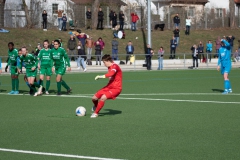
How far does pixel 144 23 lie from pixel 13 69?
120 feet

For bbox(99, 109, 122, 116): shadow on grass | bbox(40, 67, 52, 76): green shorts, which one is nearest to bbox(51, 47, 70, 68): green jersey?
bbox(40, 67, 52, 76): green shorts

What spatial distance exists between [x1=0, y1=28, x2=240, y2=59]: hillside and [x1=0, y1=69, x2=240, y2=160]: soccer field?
27.8 metres

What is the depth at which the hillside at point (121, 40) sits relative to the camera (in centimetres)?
4641

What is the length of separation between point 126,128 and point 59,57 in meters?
7.82

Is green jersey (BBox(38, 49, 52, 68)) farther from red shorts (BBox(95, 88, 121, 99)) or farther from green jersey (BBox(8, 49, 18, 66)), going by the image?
red shorts (BBox(95, 88, 121, 99))

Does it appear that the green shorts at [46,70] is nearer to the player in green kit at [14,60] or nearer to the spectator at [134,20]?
the player in green kit at [14,60]

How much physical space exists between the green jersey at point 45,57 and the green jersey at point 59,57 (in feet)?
2.27

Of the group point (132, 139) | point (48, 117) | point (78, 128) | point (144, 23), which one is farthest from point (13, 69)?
point (144, 23)

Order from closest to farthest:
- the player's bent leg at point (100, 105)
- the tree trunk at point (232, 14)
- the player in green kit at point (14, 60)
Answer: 1. the player's bent leg at point (100, 105)
2. the player in green kit at point (14, 60)
3. the tree trunk at point (232, 14)

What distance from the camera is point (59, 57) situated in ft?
62.2

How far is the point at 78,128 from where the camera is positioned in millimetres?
11766

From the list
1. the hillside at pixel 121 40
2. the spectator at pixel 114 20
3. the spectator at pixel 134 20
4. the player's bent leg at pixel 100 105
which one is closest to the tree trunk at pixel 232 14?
the hillside at pixel 121 40

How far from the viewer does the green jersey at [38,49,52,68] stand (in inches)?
776

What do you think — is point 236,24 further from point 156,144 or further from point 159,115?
point 156,144
